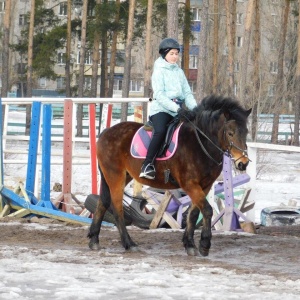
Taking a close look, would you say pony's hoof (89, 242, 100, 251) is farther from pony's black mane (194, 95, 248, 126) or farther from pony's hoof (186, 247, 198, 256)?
pony's black mane (194, 95, 248, 126)

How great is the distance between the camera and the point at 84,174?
1094 inches

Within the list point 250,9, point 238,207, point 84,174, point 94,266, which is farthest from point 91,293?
point 250,9

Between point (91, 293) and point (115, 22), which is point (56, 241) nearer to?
point (91, 293)

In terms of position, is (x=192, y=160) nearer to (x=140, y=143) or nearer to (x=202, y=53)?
(x=140, y=143)

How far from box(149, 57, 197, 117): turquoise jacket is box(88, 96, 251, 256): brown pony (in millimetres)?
278

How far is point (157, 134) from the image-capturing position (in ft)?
36.7

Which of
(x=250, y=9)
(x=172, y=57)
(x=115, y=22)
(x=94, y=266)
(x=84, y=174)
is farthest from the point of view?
(x=115, y=22)

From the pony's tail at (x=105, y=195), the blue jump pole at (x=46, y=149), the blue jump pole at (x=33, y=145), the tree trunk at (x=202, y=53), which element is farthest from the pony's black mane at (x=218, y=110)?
the tree trunk at (x=202, y=53)

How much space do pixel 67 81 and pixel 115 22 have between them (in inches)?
261

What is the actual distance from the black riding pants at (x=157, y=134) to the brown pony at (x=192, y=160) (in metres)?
0.15

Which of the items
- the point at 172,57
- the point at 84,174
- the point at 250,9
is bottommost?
the point at 84,174

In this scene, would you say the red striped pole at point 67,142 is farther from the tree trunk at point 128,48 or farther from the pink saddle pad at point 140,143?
the tree trunk at point 128,48

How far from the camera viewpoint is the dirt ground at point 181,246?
990cm

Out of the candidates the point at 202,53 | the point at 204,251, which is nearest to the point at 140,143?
the point at 204,251
